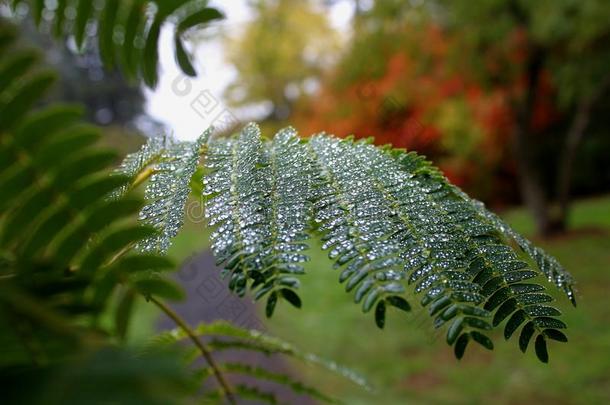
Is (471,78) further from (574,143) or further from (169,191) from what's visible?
(169,191)

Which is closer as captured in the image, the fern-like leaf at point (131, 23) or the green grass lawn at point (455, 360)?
the fern-like leaf at point (131, 23)

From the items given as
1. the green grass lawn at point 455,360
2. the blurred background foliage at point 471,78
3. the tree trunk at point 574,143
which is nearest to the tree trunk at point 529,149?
the blurred background foliage at point 471,78

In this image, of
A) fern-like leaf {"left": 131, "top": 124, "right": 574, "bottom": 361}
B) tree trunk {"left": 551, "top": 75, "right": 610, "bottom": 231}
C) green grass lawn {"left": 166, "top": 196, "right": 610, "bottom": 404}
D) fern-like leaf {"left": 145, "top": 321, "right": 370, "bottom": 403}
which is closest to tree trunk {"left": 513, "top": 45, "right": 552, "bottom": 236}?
tree trunk {"left": 551, "top": 75, "right": 610, "bottom": 231}

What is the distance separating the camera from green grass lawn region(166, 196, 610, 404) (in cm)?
480

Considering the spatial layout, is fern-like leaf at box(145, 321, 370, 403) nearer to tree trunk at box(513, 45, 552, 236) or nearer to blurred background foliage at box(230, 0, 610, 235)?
blurred background foliage at box(230, 0, 610, 235)

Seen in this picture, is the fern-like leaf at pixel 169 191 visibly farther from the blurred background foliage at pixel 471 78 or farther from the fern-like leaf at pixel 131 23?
the blurred background foliage at pixel 471 78

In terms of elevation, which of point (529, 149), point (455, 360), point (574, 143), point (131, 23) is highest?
point (529, 149)

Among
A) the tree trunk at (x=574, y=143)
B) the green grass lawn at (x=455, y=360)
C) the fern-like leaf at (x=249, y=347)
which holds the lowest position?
the fern-like leaf at (x=249, y=347)

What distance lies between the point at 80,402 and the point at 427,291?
1.15 ft

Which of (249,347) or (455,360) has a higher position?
(455,360)

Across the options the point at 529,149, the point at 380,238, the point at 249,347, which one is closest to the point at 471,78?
the point at 529,149

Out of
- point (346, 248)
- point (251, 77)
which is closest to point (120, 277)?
point (346, 248)

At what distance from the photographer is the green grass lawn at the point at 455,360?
480 centimetres

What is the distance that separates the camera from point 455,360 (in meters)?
5.86
